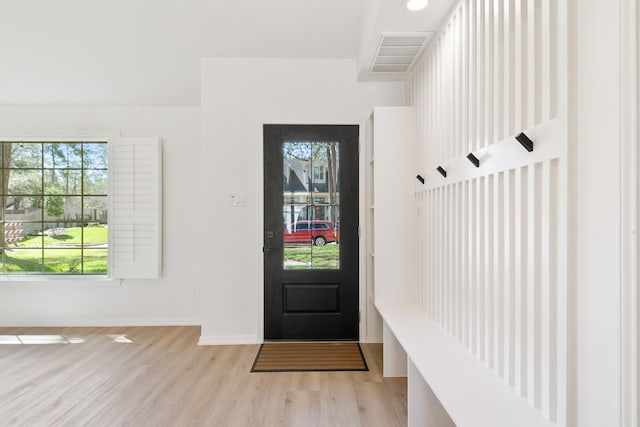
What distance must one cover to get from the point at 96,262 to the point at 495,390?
14.8 feet

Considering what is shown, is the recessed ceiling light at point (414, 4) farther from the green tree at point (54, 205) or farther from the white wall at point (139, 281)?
the green tree at point (54, 205)

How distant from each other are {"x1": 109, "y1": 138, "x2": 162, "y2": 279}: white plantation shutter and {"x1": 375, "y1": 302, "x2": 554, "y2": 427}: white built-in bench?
2773 mm

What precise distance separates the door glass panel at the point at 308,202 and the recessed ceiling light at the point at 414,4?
169 cm

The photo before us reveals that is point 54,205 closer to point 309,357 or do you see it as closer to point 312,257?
point 312,257

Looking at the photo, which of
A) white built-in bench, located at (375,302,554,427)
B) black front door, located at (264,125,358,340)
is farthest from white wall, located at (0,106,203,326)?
white built-in bench, located at (375,302,554,427)

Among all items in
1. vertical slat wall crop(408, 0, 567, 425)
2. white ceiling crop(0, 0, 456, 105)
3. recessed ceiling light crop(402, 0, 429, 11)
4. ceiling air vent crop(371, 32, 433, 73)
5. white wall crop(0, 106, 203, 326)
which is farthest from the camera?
white wall crop(0, 106, 203, 326)

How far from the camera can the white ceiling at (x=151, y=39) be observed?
326 centimetres

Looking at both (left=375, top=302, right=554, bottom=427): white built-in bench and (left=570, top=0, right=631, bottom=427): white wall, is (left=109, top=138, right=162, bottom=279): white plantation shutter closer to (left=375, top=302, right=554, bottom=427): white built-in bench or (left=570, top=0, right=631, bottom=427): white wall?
(left=375, top=302, right=554, bottom=427): white built-in bench

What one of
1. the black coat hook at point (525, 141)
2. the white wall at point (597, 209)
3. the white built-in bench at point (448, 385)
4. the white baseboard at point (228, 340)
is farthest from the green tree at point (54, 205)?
the white wall at point (597, 209)

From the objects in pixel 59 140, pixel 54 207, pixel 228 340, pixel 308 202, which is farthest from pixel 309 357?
pixel 59 140

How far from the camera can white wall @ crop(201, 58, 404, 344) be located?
12.7ft

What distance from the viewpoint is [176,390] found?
2852 millimetres

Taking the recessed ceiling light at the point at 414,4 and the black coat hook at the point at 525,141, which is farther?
the recessed ceiling light at the point at 414,4

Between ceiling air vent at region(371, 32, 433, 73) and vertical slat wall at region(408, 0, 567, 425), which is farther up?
ceiling air vent at region(371, 32, 433, 73)
